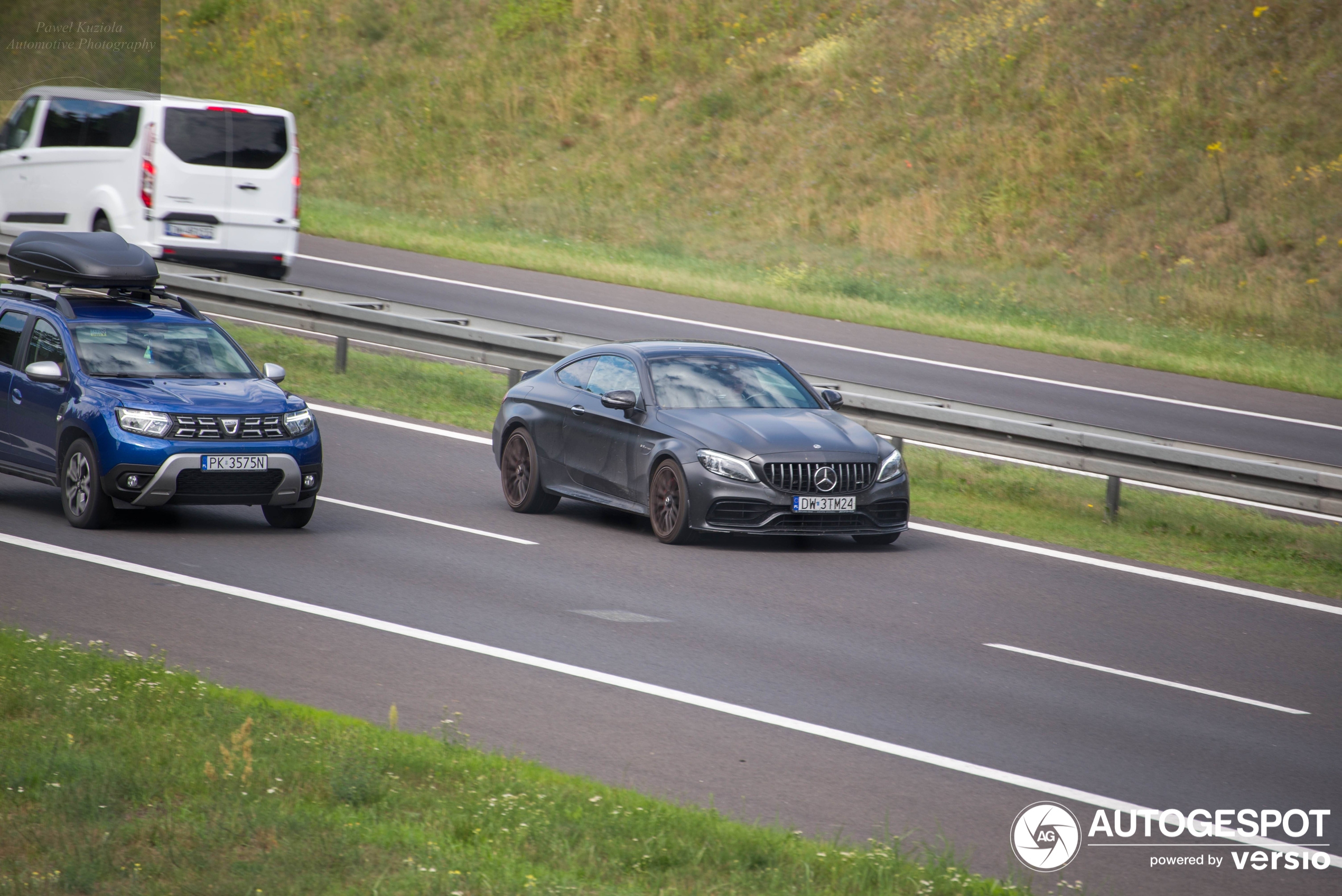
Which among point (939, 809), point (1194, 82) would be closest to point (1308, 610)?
point (939, 809)

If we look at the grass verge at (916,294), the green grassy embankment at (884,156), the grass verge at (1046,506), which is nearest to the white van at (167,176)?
the grass verge at (1046,506)

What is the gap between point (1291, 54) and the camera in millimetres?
34406

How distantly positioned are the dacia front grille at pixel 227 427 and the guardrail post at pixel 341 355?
758cm

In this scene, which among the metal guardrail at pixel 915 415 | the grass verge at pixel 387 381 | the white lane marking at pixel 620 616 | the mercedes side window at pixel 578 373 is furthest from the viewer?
the grass verge at pixel 387 381

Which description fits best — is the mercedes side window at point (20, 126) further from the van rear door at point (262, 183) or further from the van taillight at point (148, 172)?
the van rear door at point (262, 183)

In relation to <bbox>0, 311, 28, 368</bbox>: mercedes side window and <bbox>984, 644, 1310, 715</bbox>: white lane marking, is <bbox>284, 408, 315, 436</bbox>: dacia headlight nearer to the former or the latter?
<bbox>0, 311, 28, 368</bbox>: mercedes side window

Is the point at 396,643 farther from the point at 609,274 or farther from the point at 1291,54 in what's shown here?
the point at 1291,54

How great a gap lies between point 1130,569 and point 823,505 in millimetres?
2539

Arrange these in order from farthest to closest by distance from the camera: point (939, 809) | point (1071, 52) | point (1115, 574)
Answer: point (1071, 52) → point (1115, 574) → point (939, 809)

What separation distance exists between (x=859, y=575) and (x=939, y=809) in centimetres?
525

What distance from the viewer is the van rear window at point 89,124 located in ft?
76.4

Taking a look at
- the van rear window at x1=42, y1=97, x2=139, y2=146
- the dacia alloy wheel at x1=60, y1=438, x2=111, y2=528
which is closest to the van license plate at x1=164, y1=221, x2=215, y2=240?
the van rear window at x1=42, y1=97, x2=139, y2=146
